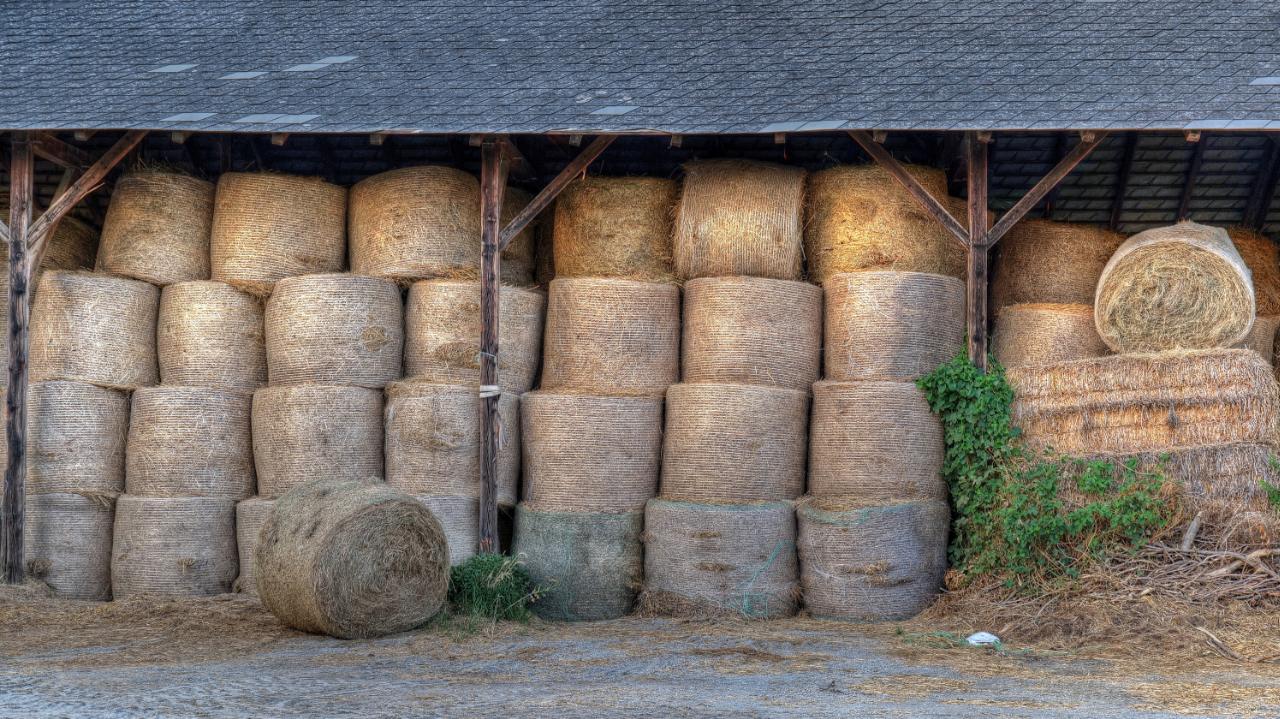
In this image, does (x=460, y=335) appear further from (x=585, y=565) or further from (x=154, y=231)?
(x=154, y=231)

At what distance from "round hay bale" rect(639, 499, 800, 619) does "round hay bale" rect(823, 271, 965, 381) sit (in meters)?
1.24

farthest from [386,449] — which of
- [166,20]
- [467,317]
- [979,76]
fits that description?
[979,76]

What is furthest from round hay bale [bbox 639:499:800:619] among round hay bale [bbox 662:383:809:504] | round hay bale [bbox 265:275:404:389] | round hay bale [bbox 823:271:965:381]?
round hay bale [bbox 265:275:404:389]

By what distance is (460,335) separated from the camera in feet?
30.0

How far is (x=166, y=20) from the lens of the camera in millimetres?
10508

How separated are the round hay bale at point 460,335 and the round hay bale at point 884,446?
2.41m

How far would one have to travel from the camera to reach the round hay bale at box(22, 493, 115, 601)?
8977mm

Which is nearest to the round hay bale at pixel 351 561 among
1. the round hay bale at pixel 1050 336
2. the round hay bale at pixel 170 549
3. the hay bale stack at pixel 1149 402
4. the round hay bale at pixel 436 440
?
the round hay bale at pixel 436 440

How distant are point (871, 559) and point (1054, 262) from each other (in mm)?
3066

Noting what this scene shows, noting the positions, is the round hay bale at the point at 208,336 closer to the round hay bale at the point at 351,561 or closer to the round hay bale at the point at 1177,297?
the round hay bale at the point at 351,561

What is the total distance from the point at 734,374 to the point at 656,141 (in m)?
2.80

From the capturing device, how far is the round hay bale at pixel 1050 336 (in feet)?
29.5

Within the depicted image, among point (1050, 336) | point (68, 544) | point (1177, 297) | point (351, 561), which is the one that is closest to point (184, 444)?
point (68, 544)

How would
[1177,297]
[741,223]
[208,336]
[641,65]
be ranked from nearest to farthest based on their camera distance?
[1177,297] < [741,223] < [208,336] < [641,65]
